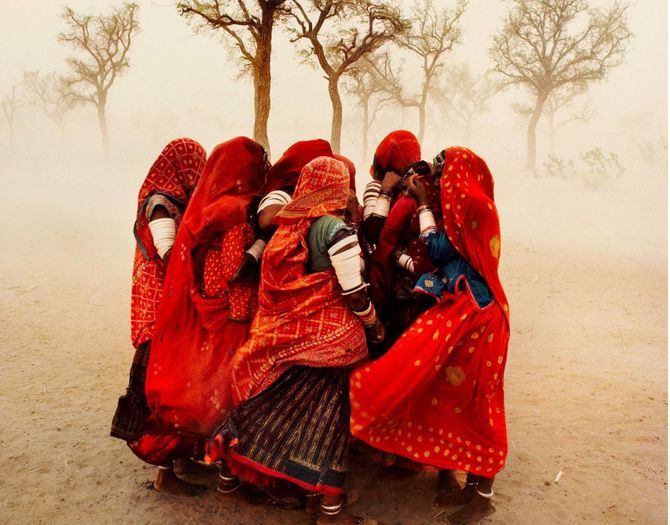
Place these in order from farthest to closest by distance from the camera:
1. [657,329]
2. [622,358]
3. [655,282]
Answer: [655,282]
[657,329]
[622,358]

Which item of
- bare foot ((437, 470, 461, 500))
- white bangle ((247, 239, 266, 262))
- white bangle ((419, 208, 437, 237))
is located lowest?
bare foot ((437, 470, 461, 500))

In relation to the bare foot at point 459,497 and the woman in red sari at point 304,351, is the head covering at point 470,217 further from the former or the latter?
the bare foot at point 459,497

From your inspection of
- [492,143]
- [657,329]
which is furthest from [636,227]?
[492,143]

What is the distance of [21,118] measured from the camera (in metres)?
57.8

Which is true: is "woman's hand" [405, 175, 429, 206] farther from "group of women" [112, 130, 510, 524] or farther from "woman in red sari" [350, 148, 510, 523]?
"woman in red sari" [350, 148, 510, 523]

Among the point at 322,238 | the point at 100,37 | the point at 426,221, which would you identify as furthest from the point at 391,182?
the point at 100,37

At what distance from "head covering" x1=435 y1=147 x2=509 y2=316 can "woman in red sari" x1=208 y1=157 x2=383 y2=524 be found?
0.61m

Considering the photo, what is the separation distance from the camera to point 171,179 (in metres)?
3.26

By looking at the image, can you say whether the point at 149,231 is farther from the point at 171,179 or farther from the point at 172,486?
the point at 172,486

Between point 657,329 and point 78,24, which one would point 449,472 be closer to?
point 657,329

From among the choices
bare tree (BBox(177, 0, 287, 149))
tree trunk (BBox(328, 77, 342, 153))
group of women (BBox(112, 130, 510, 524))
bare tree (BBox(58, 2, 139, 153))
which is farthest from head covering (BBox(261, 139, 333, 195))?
bare tree (BBox(58, 2, 139, 153))

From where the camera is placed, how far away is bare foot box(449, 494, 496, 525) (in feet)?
9.35

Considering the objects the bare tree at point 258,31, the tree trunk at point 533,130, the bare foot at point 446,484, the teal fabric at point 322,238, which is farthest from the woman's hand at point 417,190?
the tree trunk at point 533,130

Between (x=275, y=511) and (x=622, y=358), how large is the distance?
160 inches
